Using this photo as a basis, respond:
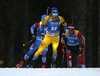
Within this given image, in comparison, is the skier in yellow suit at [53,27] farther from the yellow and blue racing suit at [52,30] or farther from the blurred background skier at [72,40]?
the blurred background skier at [72,40]

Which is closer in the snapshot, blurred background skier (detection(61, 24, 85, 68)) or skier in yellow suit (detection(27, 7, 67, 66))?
skier in yellow suit (detection(27, 7, 67, 66))

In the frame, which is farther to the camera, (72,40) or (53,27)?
(72,40)

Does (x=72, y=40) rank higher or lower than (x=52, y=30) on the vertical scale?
lower

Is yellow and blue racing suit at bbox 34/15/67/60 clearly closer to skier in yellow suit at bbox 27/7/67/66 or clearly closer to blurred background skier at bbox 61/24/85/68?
skier in yellow suit at bbox 27/7/67/66

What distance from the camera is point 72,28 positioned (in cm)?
934

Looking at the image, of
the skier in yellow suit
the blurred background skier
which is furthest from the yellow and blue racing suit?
the blurred background skier

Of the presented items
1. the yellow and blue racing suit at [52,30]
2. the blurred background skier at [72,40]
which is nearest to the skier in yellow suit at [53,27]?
the yellow and blue racing suit at [52,30]

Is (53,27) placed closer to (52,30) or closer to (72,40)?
(52,30)

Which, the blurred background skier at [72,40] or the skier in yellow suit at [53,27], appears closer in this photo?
the skier in yellow suit at [53,27]

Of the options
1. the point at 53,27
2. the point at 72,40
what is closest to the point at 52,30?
the point at 53,27

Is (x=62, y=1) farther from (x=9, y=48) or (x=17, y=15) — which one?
(x=9, y=48)

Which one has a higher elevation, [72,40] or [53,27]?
[53,27]
